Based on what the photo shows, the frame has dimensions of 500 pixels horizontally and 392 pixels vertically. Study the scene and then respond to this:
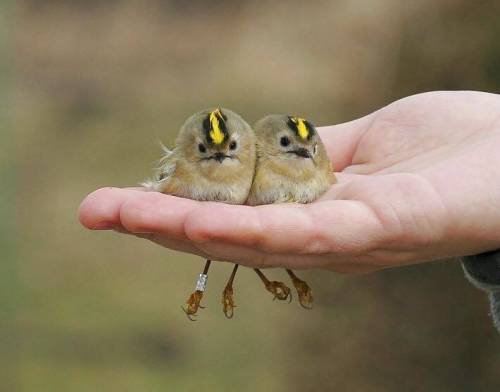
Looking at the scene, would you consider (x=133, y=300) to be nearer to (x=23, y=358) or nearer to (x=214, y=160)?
(x=23, y=358)

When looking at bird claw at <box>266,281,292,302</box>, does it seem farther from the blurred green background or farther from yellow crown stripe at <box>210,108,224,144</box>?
the blurred green background

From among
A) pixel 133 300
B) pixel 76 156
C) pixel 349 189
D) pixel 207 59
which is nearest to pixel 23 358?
pixel 133 300

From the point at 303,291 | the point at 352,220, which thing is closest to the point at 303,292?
the point at 303,291

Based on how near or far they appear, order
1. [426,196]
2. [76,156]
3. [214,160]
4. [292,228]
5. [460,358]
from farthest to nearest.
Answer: [76,156] → [460,358] → [214,160] → [426,196] → [292,228]

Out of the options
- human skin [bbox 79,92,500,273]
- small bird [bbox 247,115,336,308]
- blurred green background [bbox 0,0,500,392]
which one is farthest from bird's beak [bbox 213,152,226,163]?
blurred green background [bbox 0,0,500,392]

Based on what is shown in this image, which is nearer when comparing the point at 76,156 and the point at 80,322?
the point at 80,322

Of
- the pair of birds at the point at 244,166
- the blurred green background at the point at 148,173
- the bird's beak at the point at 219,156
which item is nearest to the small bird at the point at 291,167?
the pair of birds at the point at 244,166

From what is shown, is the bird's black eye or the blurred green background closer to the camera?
the bird's black eye
